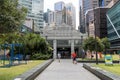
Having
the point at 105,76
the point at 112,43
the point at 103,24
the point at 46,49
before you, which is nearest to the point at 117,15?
the point at 112,43

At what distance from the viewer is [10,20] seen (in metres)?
18.5

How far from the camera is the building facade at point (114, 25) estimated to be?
446 ft

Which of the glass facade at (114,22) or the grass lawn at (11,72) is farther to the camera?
the glass facade at (114,22)

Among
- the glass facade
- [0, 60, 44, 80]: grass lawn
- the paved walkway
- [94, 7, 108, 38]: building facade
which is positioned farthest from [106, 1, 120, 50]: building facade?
[0, 60, 44, 80]: grass lawn

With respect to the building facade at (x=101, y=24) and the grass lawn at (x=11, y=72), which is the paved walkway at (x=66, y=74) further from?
the building facade at (x=101, y=24)

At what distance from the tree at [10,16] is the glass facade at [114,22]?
382ft

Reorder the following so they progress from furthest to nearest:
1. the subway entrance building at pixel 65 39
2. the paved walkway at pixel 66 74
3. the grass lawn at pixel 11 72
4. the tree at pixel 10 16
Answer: the subway entrance building at pixel 65 39
the paved walkway at pixel 66 74
the tree at pixel 10 16
the grass lawn at pixel 11 72

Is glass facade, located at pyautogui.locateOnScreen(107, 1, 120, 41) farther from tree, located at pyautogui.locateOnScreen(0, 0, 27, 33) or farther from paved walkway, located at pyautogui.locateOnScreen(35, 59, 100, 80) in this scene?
tree, located at pyautogui.locateOnScreen(0, 0, 27, 33)

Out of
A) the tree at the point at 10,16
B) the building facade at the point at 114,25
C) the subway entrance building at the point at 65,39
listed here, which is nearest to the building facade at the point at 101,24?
the building facade at the point at 114,25

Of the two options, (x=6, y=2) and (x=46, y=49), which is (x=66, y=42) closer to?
(x=46, y=49)

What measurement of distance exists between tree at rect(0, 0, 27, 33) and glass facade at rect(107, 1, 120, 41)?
382ft

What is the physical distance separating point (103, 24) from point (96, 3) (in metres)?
95.6

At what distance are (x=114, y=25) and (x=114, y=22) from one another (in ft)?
4.46

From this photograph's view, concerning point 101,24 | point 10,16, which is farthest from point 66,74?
point 101,24
